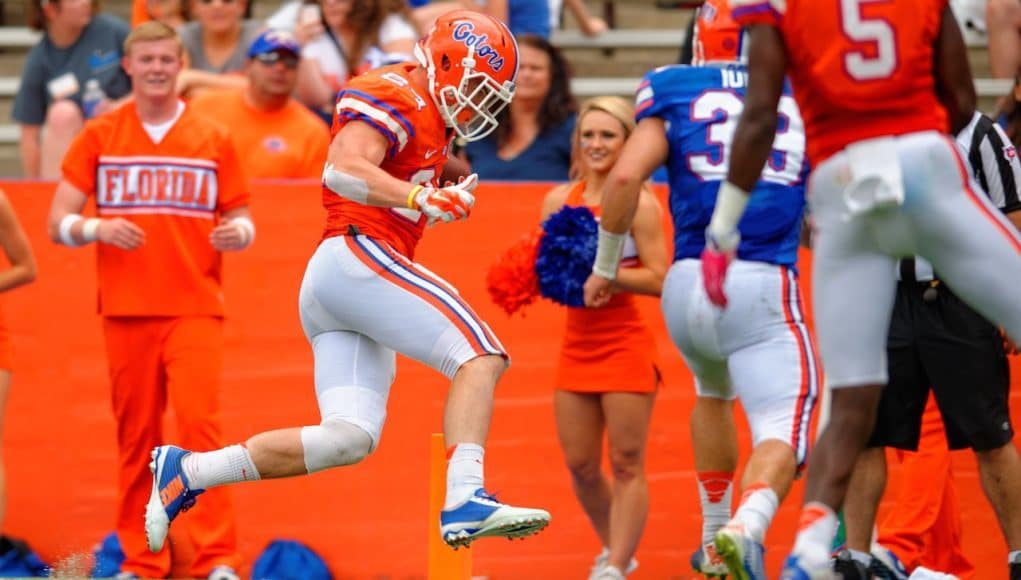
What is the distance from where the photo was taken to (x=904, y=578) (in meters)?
6.80

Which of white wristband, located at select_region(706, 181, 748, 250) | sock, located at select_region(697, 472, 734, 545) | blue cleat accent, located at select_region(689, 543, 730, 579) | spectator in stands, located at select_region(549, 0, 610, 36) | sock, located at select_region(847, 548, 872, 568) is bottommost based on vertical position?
sock, located at select_region(847, 548, 872, 568)

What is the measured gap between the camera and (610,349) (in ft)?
23.6

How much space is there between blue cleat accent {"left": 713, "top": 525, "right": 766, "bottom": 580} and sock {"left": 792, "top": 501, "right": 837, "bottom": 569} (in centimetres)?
37

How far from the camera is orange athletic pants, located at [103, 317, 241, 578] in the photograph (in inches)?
288

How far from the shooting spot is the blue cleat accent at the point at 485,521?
4.96 metres

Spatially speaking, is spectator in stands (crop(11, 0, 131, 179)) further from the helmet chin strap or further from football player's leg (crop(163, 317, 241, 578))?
the helmet chin strap

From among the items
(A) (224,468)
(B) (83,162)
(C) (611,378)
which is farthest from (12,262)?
(C) (611,378)

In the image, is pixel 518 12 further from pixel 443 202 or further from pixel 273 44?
pixel 443 202

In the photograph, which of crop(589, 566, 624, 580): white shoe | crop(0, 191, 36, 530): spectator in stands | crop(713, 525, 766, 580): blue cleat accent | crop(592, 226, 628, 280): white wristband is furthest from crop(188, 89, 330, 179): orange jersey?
crop(713, 525, 766, 580): blue cleat accent

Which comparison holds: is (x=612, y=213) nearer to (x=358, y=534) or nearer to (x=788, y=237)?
(x=788, y=237)

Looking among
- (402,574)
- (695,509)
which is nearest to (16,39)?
(402,574)

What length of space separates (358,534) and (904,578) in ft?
8.54

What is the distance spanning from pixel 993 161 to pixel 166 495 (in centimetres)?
336

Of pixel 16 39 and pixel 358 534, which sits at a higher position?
pixel 16 39
